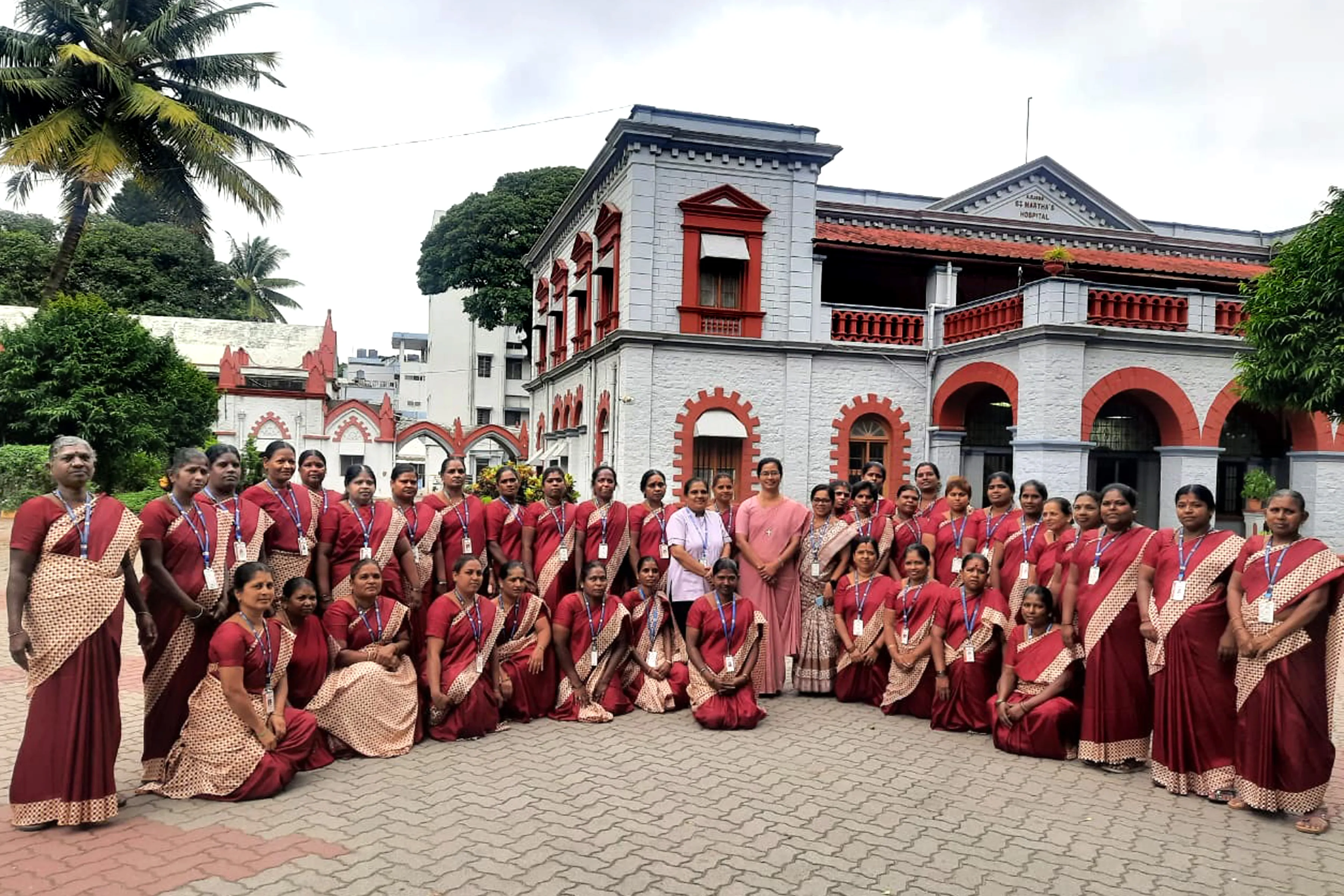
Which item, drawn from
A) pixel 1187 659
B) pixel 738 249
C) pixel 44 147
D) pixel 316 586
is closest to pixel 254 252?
pixel 44 147

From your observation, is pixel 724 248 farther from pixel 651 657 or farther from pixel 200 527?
pixel 200 527

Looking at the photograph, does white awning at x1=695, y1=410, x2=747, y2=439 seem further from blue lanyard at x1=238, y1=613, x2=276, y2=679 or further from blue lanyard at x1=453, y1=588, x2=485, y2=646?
blue lanyard at x1=238, y1=613, x2=276, y2=679

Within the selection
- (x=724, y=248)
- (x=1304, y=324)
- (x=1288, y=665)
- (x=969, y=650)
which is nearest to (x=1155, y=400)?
(x=1304, y=324)

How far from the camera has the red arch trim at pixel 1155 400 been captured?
15.8m

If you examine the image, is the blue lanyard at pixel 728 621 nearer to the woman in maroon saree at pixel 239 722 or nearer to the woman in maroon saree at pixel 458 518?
the woman in maroon saree at pixel 458 518

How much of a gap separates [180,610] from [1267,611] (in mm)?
6350

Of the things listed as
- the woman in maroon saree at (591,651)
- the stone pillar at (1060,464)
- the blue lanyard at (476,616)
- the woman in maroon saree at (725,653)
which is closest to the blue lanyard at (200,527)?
Result: the blue lanyard at (476,616)

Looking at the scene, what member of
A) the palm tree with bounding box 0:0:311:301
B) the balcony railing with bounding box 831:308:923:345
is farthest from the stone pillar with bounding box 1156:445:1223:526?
the palm tree with bounding box 0:0:311:301

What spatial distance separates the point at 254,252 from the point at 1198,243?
48.3 meters

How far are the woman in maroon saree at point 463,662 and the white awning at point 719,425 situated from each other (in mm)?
11975

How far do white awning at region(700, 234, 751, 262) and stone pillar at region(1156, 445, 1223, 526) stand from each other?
8.67 m

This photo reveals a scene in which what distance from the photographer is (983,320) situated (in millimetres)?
17438

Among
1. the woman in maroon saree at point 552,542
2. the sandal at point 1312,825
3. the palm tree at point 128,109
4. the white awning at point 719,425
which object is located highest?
the palm tree at point 128,109

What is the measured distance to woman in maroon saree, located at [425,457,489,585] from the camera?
292 inches
